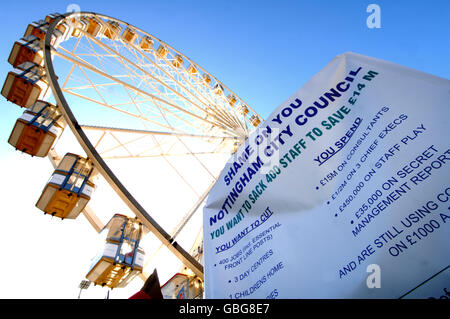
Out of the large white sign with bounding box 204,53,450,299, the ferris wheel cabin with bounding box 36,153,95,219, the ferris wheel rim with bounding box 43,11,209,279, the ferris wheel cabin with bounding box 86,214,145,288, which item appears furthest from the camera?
the ferris wheel rim with bounding box 43,11,209,279

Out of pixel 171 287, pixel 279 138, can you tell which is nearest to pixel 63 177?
pixel 171 287

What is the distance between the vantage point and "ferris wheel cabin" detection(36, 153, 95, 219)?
446 centimetres

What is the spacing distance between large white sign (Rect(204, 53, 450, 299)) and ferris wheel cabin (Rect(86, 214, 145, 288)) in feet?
10.1

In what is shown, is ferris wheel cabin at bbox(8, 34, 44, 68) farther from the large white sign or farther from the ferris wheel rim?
the large white sign

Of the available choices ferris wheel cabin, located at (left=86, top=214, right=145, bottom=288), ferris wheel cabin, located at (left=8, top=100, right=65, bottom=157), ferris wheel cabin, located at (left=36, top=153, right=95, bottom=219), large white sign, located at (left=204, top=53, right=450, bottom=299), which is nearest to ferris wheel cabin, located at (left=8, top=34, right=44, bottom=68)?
ferris wheel cabin, located at (left=8, top=100, right=65, bottom=157)

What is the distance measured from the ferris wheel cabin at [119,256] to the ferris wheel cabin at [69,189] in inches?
24.1

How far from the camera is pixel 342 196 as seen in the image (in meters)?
1.33

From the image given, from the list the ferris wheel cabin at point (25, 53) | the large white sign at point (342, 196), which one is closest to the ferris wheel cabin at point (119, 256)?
the large white sign at point (342, 196)

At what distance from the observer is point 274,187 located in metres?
1.51

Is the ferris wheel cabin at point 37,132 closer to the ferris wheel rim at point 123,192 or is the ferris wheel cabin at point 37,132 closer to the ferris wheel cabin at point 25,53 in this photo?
the ferris wheel rim at point 123,192

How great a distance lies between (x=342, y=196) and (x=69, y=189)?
442 centimetres

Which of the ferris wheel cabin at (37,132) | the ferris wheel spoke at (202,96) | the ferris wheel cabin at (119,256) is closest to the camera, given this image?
the ferris wheel cabin at (119,256)

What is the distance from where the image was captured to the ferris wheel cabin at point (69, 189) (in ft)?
14.6

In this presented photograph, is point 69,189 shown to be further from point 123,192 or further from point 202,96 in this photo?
point 202,96
